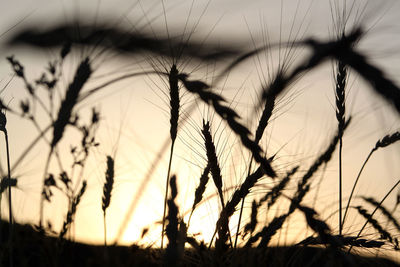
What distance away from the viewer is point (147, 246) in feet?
6.01

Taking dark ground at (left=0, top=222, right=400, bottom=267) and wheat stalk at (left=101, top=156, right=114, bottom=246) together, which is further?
wheat stalk at (left=101, top=156, right=114, bottom=246)

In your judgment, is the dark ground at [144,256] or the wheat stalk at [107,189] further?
the wheat stalk at [107,189]

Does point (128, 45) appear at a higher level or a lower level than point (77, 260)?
higher

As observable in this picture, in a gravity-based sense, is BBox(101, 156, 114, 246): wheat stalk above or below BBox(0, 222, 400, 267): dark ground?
above

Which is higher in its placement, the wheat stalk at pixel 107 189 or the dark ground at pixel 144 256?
the wheat stalk at pixel 107 189

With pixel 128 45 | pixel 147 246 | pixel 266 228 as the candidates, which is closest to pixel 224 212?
pixel 266 228

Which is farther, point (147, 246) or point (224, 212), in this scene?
point (147, 246)

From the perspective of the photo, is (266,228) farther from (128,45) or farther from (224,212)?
(128,45)

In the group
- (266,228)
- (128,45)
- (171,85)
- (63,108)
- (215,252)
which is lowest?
(215,252)

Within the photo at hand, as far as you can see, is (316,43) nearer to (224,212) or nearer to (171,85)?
(171,85)

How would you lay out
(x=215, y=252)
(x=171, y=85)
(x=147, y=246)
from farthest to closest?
(x=147, y=246) < (x=171, y=85) < (x=215, y=252)

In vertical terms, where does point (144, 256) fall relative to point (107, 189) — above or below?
below

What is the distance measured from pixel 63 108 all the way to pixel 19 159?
0.27m

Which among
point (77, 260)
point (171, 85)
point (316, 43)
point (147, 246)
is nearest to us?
point (171, 85)
